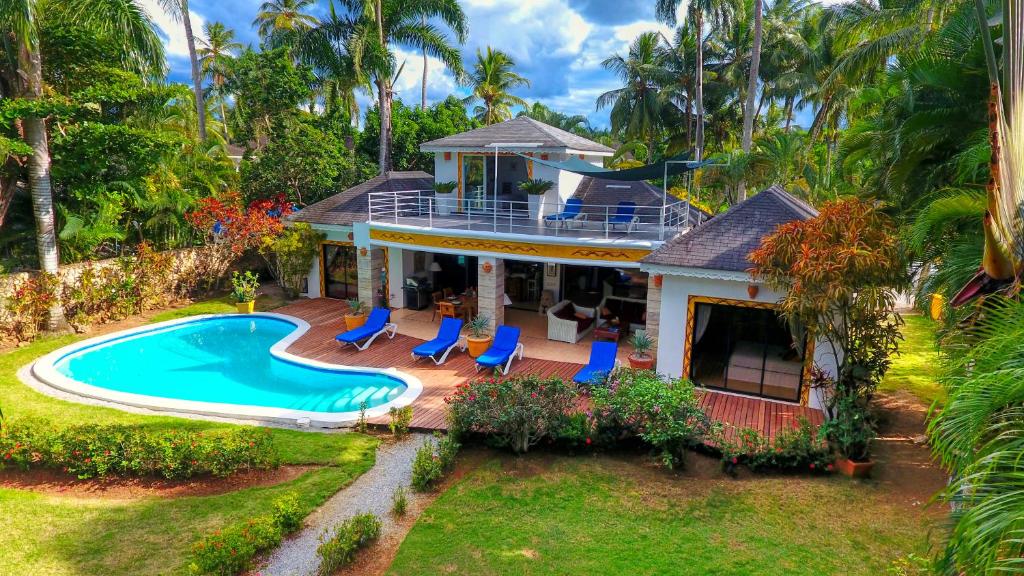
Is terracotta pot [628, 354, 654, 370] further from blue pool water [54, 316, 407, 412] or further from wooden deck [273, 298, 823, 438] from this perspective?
blue pool water [54, 316, 407, 412]

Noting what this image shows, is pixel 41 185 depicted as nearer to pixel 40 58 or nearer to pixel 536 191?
pixel 40 58

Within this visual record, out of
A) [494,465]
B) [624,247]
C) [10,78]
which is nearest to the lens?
[494,465]

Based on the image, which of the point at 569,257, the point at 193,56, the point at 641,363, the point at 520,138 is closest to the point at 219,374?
the point at 569,257

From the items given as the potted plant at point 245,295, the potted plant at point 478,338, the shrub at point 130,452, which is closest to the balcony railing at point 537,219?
the potted plant at point 478,338

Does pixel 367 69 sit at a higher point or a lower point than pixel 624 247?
higher

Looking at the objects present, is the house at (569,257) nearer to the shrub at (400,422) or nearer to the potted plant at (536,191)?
the potted plant at (536,191)

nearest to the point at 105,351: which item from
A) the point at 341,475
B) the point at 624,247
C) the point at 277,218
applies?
the point at 277,218

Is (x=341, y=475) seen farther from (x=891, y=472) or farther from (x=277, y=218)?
(x=277, y=218)
